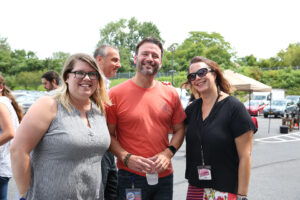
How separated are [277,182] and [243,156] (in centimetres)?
432

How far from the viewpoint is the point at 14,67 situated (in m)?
51.2

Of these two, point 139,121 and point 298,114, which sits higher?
point 139,121

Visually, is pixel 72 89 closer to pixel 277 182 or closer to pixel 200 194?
pixel 200 194

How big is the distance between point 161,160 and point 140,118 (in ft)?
1.37

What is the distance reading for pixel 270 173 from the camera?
6562mm

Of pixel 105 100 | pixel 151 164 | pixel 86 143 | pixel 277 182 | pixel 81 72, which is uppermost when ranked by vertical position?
pixel 81 72

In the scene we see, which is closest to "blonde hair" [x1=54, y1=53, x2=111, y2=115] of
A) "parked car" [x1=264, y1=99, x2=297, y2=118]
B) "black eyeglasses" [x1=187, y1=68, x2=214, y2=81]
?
"black eyeglasses" [x1=187, y1=68, x2=214, y2=81]

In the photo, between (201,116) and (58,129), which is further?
(201,116)

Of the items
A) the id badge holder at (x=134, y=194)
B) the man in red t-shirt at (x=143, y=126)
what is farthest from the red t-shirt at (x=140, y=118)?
the id badge holder at (x=134, y=194)

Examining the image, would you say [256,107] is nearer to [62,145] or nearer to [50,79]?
[50,79]

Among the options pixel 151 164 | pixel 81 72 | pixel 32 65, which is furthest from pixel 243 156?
pixel 32 65

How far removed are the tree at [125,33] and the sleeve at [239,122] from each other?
6144 centimetres

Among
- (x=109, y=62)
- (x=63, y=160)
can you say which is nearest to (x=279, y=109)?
(x=109, y=62)

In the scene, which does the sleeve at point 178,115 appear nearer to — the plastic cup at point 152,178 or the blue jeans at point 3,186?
the plastic cup at point 152,178
